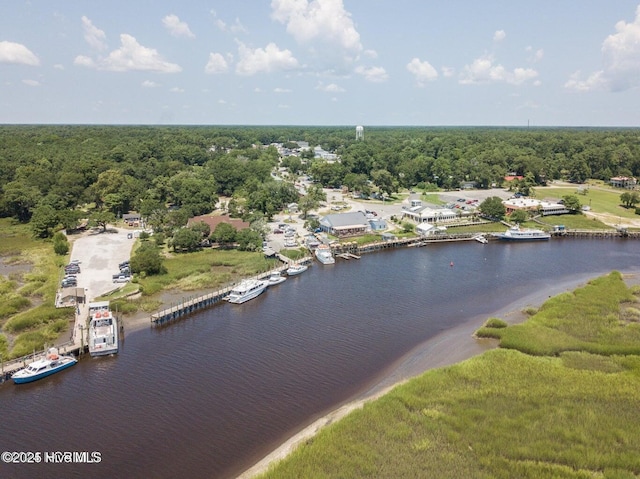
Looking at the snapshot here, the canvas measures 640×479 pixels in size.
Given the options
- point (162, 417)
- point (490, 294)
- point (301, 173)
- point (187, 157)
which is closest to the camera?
point (162, 417)

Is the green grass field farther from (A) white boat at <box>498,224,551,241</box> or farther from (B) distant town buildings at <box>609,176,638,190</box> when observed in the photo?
(B) distant town buildings at <box>609,176,638,190</box>

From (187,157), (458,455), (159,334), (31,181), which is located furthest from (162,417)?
(187,157)

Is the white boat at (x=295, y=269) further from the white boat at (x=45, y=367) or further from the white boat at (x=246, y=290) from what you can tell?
the white boat at (x=45, y=367)

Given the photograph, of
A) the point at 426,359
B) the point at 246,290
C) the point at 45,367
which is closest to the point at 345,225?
the point at 246,290

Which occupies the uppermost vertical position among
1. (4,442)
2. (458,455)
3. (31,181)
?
(31,181)

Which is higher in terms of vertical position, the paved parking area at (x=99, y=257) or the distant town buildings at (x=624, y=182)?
the distant town buildings at (x=624, y=182)

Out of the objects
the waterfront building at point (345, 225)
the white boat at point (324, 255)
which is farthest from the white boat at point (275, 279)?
the waterfront building at point (345, 225)

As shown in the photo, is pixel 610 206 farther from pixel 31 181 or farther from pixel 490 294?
pixel 31 181
